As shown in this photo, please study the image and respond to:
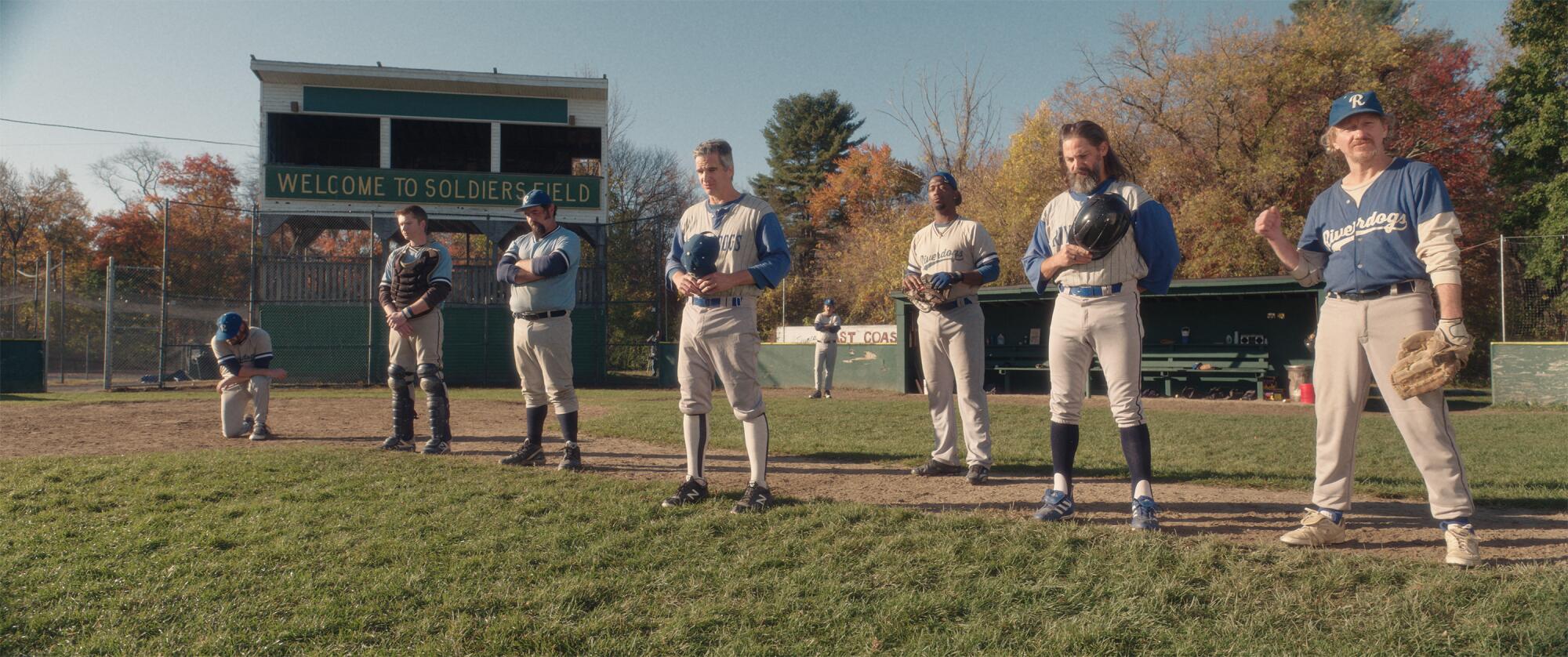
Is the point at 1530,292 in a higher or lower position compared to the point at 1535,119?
lower

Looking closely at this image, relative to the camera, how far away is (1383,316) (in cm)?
346

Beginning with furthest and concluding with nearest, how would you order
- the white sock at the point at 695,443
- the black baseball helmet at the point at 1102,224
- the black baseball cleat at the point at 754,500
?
the white sock at the point at 695,443
the black baseball cleat at the point at 754,500
the black baseball helmet at the point at 1102,224

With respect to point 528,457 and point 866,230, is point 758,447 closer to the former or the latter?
point 528,457

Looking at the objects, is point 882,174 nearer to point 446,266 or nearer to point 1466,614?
point 446,266

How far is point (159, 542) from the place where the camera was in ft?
12.1

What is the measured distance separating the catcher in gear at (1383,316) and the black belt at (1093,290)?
699 millimetres

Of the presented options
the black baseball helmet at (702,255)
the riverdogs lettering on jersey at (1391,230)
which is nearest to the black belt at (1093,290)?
the riverdogs lettering on jersey at (1391,230)

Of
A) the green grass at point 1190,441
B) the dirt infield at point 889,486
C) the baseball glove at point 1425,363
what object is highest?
the baseball glove at point 1425,363

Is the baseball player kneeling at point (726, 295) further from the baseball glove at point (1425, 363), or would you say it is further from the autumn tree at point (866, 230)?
the autumn tree at point (866, 230)

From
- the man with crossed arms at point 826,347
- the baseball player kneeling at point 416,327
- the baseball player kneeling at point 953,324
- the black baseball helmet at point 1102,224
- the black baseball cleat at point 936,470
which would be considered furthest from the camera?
the man with crossed arms at point 826,347

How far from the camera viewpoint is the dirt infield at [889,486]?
12.3ft

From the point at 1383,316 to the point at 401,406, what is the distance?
21.8 feet

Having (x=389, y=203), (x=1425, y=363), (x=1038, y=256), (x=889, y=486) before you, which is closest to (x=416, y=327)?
(x=889, y=486)

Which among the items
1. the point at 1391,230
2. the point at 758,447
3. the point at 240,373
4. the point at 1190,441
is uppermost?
the point at 1391,230
